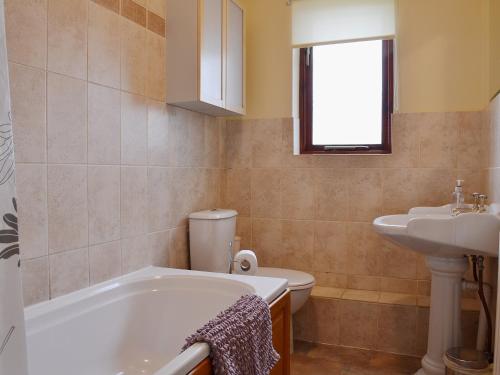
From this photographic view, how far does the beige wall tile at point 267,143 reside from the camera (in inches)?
119

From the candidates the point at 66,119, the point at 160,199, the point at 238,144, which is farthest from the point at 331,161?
the point at 66,119

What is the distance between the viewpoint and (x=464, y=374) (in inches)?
75.0

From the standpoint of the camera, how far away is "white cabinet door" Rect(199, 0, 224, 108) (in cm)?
229

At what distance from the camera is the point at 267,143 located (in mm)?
3053

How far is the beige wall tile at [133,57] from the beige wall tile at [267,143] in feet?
3.65

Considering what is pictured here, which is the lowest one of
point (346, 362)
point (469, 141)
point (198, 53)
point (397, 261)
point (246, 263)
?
point (346, 362)

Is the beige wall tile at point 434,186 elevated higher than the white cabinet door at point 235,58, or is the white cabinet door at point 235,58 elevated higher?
the white cabinet door at point 235,58

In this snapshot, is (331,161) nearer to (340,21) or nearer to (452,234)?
(340,21)

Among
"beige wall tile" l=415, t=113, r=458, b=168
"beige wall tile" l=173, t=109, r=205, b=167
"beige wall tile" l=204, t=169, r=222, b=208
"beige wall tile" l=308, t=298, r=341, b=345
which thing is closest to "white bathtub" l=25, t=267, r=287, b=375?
"beige wall tile" l=173, t=109, r=205, b=167

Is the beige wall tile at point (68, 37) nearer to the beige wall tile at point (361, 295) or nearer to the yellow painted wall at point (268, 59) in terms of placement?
the yellow painted wall at point (268, 59)

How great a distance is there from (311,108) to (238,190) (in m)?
0.81

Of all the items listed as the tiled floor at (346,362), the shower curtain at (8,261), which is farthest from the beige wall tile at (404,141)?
the shower curtain at (8,261)

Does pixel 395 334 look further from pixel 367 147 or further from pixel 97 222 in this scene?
pixel 97 222

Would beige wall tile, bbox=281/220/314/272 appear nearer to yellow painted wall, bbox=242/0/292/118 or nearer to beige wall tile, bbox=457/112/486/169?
yellow painted wall, bbox=242/0/292/118
